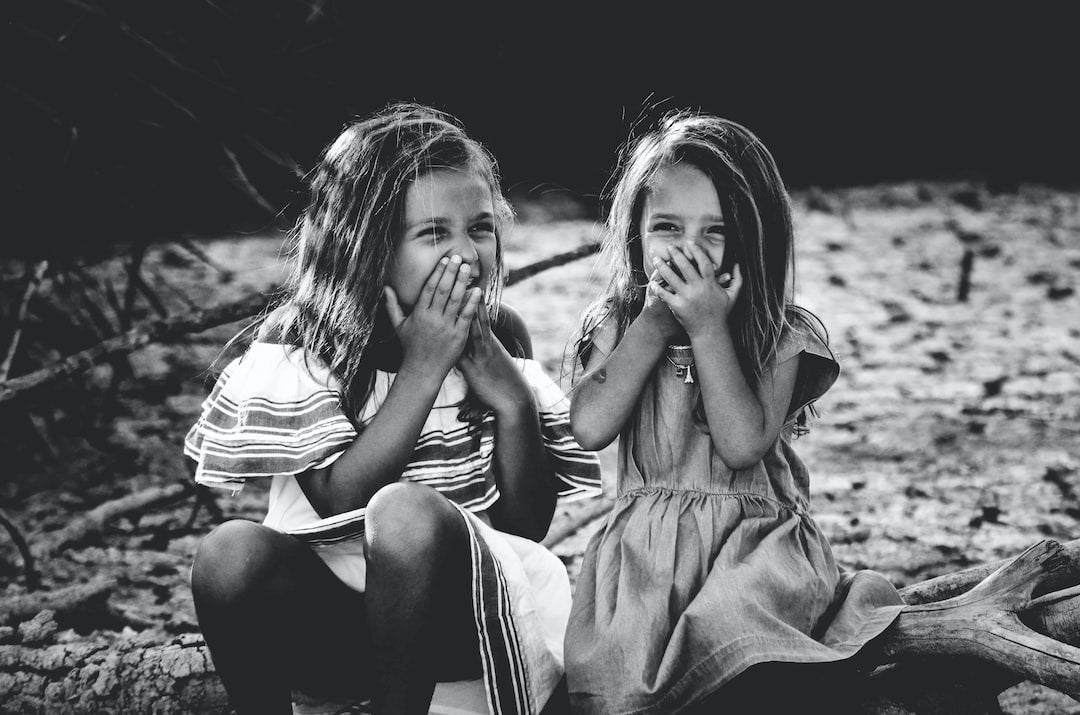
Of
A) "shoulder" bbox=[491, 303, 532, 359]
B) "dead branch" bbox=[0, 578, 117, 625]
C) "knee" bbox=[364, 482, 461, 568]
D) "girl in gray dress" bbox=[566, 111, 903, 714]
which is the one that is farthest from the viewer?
"dead branch" bbox=[0, 578, 117, 625]

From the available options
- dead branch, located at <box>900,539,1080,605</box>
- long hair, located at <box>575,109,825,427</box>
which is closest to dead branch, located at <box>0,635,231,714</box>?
long hair, located at <box>575,109,825,427</box>

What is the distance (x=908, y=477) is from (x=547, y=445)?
1.68m

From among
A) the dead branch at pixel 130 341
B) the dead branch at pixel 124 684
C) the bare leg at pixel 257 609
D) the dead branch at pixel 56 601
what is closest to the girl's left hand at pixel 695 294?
the bare leg at pixel 257 609

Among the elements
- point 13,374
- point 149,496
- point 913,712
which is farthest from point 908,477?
point 13,374

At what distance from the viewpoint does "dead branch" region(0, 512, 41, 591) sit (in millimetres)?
2408

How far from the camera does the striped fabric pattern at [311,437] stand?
174 cm

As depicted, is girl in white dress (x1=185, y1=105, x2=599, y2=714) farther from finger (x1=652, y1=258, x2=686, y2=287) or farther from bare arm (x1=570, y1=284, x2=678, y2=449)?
finger (x1=652, y1=258, x2=686, y2=287)

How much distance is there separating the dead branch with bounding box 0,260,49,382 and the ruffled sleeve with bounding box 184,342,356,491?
1.30 m

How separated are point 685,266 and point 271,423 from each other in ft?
2.51

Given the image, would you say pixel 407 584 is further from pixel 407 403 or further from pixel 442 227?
A: pixel 442 227

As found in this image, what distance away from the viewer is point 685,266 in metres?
1.75

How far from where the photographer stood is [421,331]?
1794 mm

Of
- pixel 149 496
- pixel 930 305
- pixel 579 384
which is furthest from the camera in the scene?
pixel 930 305

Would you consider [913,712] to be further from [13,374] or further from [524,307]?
[524,307]
